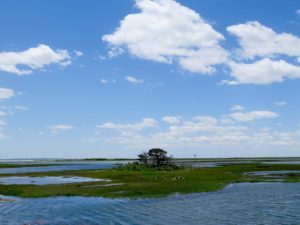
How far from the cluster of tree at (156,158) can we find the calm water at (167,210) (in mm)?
65555

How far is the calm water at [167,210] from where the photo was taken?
36281mm

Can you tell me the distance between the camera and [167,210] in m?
40.9

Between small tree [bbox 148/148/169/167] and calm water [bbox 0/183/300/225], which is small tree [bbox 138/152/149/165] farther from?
calm water [bbox 0/183/300/225]

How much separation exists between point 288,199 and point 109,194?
21869 millimetres

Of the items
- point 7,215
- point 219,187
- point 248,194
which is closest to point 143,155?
point 219,187

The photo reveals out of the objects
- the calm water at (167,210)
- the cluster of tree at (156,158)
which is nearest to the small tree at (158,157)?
the cluster of tree at (156,158)

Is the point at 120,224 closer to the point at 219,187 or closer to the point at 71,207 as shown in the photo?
the point at 71,207

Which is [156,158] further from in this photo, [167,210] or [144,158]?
[167,210]

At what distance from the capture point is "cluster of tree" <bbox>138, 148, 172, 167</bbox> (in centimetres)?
11925

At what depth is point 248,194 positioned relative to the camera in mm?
52594

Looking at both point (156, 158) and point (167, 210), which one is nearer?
point (167, 210)

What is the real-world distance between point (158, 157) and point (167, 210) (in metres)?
78.7

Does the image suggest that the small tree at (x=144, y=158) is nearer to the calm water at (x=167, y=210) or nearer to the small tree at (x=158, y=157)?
the small tree at (x=158, y=157)

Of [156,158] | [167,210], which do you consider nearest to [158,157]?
[156,158]
